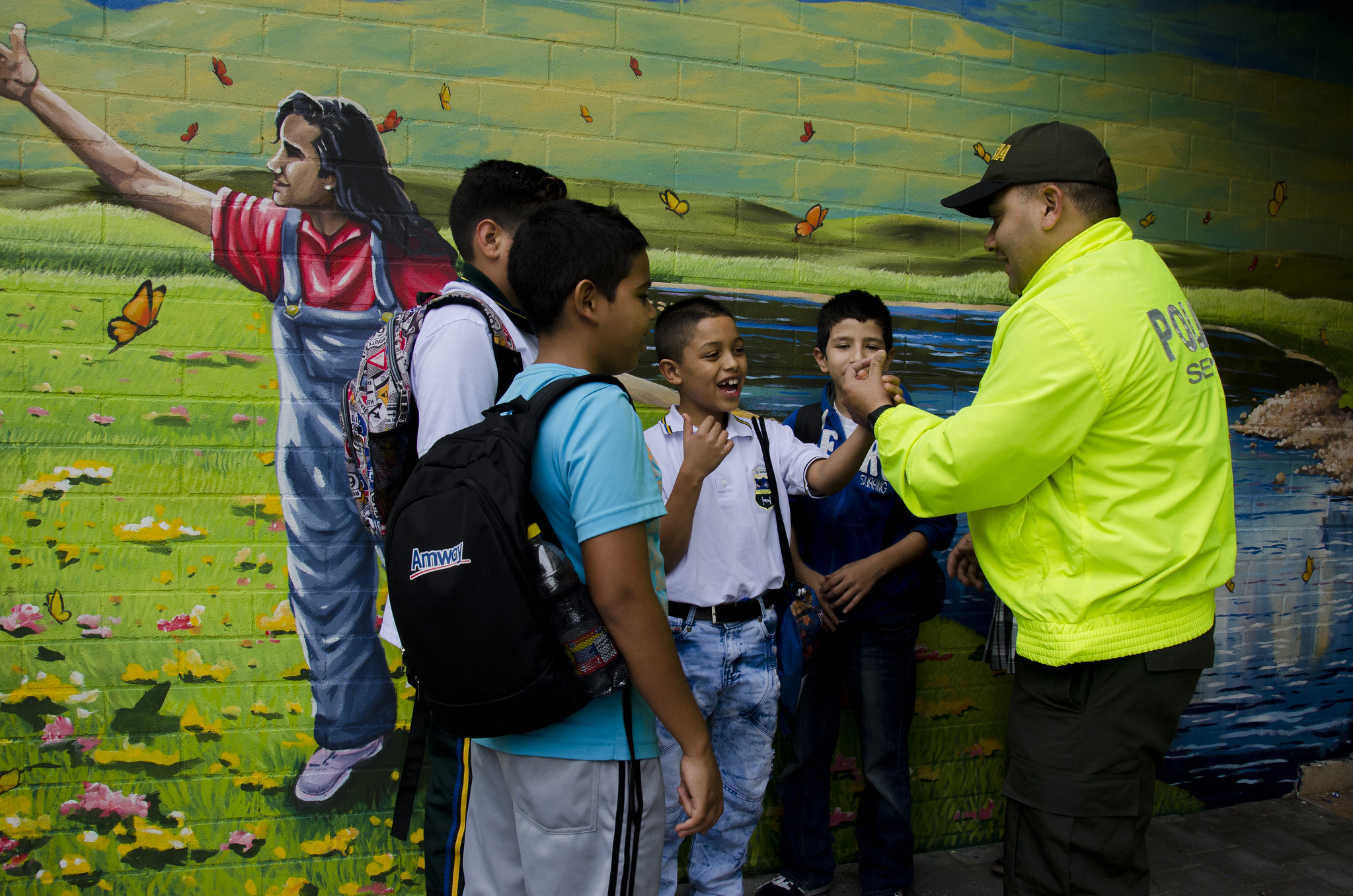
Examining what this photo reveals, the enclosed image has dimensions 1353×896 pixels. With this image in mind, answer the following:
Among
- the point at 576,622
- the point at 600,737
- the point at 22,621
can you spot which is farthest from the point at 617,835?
the point at 22,621

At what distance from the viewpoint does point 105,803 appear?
8.59 feet

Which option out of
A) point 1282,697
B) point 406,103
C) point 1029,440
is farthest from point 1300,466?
point 406,103

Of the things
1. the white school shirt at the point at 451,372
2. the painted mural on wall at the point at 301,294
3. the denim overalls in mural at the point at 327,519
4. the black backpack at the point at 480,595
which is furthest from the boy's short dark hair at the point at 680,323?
the black backpack at the point at 480,595

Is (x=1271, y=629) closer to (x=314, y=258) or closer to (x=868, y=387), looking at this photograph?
(x=868, y=387)

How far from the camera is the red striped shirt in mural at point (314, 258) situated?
2.66 meters

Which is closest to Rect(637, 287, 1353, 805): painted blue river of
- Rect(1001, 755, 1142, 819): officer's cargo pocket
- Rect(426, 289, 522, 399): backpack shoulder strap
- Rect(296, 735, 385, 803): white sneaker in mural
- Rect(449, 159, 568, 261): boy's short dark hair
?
Rect(1001, 755, 1142, 819): officer's cargo pocket

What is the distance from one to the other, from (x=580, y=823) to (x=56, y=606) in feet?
7.01

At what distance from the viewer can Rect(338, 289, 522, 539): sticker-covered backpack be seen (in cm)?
195

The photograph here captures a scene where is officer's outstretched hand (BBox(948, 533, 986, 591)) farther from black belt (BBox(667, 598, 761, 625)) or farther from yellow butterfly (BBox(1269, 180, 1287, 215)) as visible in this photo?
yellow butterfly (BBox(1269, 180, 1287, 215))

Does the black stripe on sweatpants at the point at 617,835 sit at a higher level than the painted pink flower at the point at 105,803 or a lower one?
higher

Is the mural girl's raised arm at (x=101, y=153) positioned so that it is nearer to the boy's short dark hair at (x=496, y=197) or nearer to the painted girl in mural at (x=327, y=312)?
the painted girl in mural at (x=327, y=312)

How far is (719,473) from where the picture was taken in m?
2.49

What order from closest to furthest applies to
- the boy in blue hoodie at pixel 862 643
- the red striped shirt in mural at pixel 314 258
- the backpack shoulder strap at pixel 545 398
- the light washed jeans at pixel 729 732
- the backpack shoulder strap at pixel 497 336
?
1. the backpack shoulder strap at pixel 545 398
2. the backpack shoulder strap at pixel 497 336
3. the light washed jeans at pixel 729 732
4. the red striped shirt in mural at pixel 314 258
5. the boy in blue hoodie at pixel 862 643

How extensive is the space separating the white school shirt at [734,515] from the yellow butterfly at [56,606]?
192 centimetres
